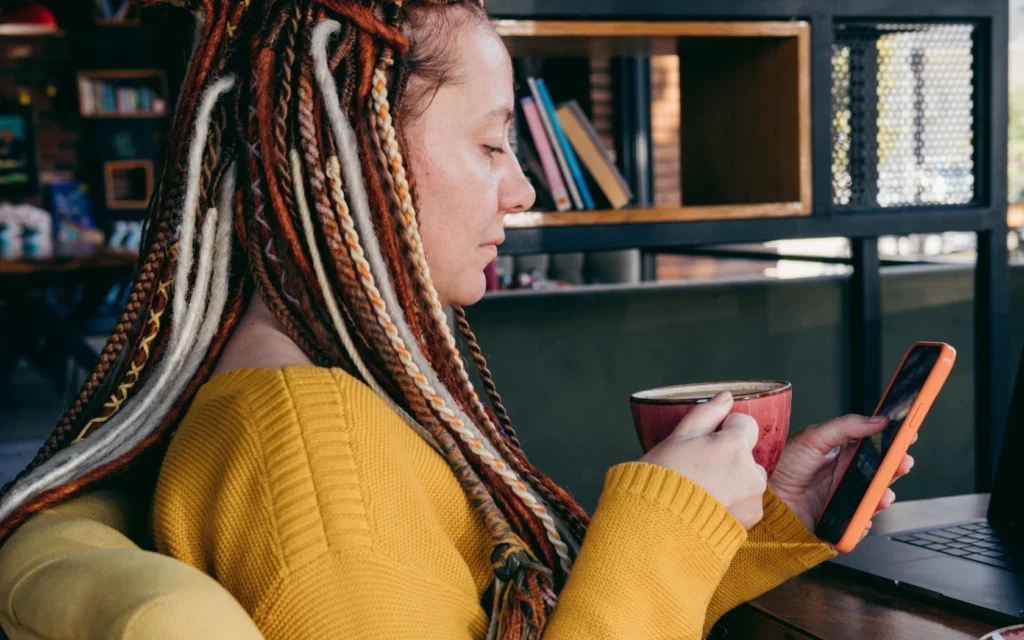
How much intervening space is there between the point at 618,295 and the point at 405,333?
1455 millimetres

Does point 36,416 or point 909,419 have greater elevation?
point 909,419

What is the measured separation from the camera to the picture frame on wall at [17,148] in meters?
8.11

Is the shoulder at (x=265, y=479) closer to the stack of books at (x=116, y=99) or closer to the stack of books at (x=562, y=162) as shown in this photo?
the stack of books at (x=562, y=162)

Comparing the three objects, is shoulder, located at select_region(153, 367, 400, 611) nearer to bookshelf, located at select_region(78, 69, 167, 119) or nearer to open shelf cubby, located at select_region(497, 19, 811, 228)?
open shelf cubby, located at select_region(497, 19, 811, 228)

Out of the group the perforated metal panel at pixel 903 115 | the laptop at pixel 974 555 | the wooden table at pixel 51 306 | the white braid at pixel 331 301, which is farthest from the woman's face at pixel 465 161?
the wooden table at pixel 51 306

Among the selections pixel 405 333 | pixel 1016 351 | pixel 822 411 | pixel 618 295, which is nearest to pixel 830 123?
pixel 618 295

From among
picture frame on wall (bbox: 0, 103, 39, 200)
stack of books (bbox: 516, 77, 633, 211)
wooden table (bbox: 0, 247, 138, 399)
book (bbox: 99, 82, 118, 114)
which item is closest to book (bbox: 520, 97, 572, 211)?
stack of books (bbox: 516, 77, 633, 211)

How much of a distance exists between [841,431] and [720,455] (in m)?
0.24

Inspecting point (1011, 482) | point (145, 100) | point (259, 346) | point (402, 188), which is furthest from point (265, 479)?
point (145, 100)

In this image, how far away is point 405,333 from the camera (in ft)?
2.80

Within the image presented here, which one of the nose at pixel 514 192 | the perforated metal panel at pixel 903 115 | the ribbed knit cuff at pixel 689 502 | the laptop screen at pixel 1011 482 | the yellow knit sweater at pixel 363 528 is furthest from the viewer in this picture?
the perforated metal panel at pixel 903 115

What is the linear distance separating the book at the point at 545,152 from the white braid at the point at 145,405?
3.75 ft

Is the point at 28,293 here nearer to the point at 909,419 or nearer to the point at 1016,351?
the point at 1016,351

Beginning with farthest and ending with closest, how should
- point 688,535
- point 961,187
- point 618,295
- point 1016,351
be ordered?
point 1016,351 → point 618,295 → point 961,187 → point 688,535
